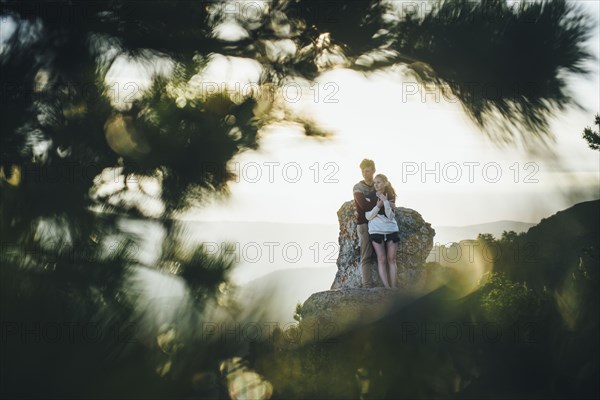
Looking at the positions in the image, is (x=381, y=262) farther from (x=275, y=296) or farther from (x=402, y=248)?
(x=275, y=296)

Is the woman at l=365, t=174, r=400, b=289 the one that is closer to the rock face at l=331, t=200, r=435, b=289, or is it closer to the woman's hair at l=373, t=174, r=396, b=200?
the woman's hair at l=373, t=174, r=396, b=200

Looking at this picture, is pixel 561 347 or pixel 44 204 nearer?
pixel 44 204

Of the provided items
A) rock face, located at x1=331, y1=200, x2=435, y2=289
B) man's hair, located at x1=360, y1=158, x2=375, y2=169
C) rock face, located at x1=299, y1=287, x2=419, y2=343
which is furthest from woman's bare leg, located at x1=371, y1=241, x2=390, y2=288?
man's hair, located at x1=360, y1=158, x2=375, y2=169

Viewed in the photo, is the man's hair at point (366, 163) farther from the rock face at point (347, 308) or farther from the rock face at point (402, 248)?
the rock face at point (402, 248)

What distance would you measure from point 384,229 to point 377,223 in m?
0.12

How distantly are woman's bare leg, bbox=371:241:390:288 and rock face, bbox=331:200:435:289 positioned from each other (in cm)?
59

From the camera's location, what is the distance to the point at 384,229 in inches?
273

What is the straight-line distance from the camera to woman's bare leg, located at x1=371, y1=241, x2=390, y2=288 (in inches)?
279

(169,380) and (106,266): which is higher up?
(106,266)

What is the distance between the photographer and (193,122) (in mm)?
2682

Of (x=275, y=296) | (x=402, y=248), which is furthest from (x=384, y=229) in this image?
(x=275, y=296)

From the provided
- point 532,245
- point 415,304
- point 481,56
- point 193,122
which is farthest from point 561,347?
point 193,122

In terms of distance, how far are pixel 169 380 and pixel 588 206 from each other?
31.4 feet

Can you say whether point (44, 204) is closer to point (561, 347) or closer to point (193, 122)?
point (193, 122)
